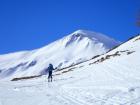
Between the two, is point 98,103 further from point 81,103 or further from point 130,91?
point 130,91

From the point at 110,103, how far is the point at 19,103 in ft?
18.2

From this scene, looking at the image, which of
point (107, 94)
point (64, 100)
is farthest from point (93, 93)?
point (64, 100)

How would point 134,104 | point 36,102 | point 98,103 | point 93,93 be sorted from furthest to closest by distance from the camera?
point 93,93, point 36,102, point 98,103, point 134,104

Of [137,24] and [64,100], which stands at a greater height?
[137,24]

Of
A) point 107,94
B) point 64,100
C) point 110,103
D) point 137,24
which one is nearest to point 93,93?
point 107,94

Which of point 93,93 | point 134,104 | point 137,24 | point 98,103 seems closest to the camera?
point 134,104

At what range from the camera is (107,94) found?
22.1 meters

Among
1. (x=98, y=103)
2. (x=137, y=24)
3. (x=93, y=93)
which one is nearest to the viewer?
(x=98, y=103)

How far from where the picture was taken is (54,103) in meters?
20.2

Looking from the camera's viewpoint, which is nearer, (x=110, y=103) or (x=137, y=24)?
(x=110, y=103)

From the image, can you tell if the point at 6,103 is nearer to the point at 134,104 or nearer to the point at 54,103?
the point at 54,103

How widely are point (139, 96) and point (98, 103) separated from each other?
2.49m

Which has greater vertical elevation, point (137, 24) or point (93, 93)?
point (137, 24)

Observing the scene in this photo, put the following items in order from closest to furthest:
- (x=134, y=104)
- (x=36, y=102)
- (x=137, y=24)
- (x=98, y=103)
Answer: (x=134, y=104)
(x=98, y=103)
(x=36, y=102)
(x=137, y=24)
